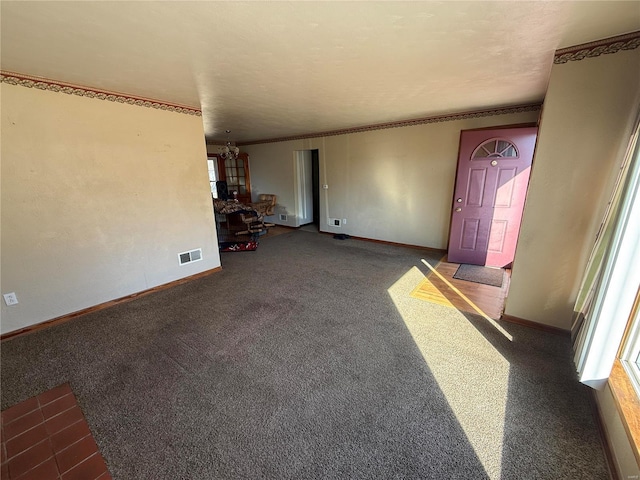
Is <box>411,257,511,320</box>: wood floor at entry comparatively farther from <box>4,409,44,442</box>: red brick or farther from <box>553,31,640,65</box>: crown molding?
Answer: <box>4,409,44,442</box>: red brick

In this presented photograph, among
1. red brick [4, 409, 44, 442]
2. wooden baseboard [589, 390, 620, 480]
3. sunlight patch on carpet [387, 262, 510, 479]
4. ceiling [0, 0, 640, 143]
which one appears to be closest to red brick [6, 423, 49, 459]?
red brick [4, 409, 44, 442]

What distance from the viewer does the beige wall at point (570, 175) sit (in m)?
1.83

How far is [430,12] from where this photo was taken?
4.67 ft

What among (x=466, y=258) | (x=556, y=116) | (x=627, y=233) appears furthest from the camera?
(x=466, y=258)

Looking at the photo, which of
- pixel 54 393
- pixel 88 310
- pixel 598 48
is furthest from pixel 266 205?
pixel 598 48

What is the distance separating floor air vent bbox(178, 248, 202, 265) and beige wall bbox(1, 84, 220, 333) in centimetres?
8

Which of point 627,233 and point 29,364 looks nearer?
point 627,233

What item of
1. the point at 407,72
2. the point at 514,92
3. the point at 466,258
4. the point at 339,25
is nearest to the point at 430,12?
the point at 339,25

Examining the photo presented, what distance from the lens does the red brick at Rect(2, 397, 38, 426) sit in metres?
1.58

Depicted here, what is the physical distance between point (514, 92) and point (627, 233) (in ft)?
7.74

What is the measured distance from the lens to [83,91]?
8.26 feet

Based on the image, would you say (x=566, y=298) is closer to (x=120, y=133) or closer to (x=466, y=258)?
(x=466, y=258)

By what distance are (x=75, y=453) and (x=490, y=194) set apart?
4790 mm

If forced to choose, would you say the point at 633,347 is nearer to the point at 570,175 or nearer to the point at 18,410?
the point at 570,175
